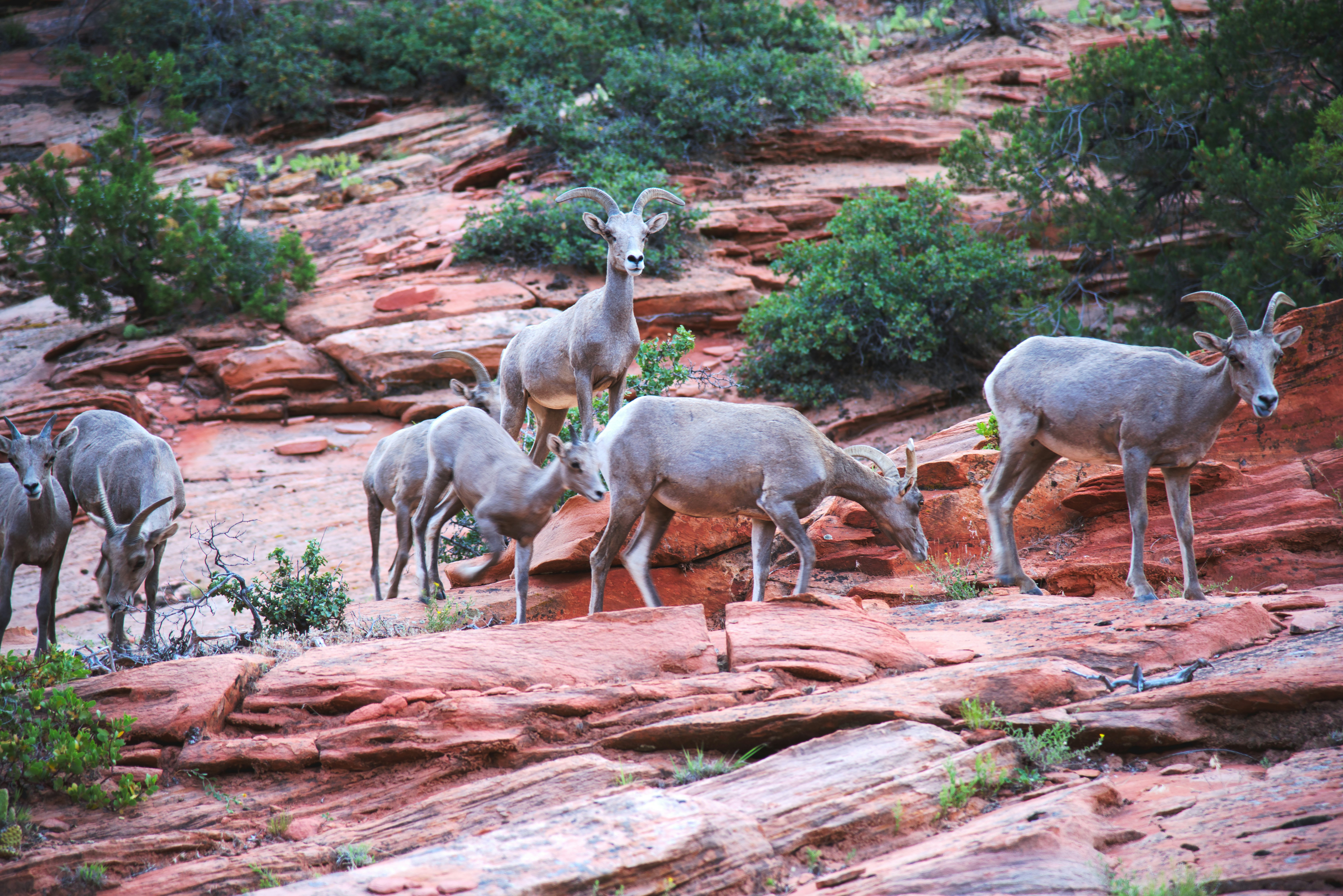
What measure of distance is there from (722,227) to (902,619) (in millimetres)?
14492

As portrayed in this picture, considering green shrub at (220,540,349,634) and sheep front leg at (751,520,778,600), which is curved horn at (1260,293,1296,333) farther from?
green shrub at (220,540,349,634)

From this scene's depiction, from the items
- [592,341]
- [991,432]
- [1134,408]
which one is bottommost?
[991,432]

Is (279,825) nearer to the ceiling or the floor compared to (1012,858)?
nearer to the floor

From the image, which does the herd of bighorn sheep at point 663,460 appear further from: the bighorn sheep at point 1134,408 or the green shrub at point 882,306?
the green shrub at point 882,306

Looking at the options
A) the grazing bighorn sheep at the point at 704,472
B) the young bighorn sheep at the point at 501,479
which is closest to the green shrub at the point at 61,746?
the young bighorn sheep at the point at 501,479

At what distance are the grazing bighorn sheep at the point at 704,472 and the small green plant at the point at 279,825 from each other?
302cm

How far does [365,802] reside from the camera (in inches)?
220

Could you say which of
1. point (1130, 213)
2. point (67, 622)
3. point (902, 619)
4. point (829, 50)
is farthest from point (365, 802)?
point (829, 50)

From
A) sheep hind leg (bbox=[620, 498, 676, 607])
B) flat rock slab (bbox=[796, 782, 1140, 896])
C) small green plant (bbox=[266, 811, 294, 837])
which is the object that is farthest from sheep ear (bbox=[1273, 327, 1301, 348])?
small green plant (bbox=[266, 811, 294, 837])

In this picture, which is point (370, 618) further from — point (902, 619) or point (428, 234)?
point (428, 234)

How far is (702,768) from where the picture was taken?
549cm

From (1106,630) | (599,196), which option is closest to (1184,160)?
(599,196)

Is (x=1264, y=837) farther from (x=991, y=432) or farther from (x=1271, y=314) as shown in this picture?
(x=991, y=432)

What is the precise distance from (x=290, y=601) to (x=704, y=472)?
3.85 m
